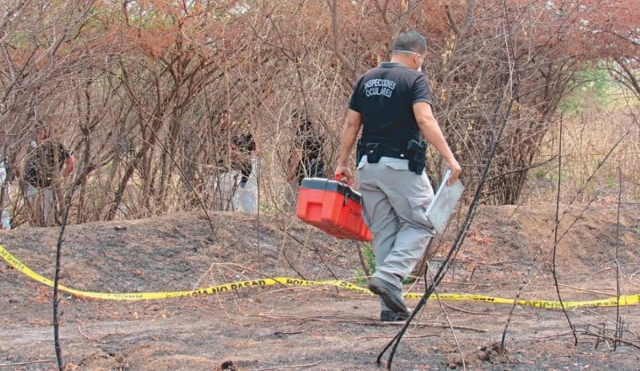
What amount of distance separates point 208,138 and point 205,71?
707mm

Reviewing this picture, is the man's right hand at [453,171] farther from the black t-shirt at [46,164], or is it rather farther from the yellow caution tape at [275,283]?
the black t-shirt at [46,164]

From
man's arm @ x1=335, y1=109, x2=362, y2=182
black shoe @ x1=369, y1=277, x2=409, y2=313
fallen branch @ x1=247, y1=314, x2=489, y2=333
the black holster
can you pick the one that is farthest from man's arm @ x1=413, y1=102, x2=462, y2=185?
fallen branch @ x1=247, y1=314, x2=489, y2=333

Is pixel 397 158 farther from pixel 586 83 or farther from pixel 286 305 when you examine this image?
pixel 586 83

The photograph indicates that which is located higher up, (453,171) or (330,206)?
(453,171)

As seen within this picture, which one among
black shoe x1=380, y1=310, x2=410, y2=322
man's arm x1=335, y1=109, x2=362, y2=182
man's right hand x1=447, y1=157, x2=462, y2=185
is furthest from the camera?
man's arm x1=335, y1=109, x2=362, y2=182

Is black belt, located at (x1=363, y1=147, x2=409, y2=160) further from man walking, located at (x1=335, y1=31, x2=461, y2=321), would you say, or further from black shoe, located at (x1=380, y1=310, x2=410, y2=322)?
Answer: black shoe, located at (x1=380, y1=310, x2=410, y2=322)

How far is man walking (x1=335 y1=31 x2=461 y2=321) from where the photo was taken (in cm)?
544

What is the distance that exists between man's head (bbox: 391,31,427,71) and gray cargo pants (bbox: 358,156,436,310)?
0.63 metres

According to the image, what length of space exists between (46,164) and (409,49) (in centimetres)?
524

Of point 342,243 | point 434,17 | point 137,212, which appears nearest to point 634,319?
point 342,243

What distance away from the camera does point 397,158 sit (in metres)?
5.49

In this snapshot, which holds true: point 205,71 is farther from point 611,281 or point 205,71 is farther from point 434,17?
point 611,281

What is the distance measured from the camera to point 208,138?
9.59m

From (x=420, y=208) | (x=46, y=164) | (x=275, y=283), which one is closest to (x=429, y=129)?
(x=420, y=208)
